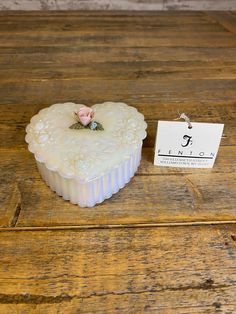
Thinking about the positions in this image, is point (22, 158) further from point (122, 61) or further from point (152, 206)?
point (122, 61)

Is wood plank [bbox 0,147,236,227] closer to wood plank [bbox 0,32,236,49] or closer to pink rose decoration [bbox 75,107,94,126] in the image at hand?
pink rose decoration [bbox 75,107,94,126]

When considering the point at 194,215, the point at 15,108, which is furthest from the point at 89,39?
the point at 194,215

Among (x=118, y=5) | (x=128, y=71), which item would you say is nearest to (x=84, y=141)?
(x=128, y=71)

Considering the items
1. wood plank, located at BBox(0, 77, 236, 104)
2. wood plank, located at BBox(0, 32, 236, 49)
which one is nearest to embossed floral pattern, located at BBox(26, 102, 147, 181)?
wood plank, located at BBox(0, 77, 236, 104)

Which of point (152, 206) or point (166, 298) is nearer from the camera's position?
point (166, 298)

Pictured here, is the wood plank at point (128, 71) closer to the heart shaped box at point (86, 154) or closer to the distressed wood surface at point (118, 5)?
the heart shaped box at point (86, 154)

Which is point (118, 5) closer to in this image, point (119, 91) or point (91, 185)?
point (119, 91)

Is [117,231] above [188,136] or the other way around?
the other way around

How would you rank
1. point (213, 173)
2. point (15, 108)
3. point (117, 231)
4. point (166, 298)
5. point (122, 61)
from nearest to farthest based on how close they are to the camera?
point (166, 298) < point (117, 231) < point (213, 173) < point (15, 108) < point (122, 61)
